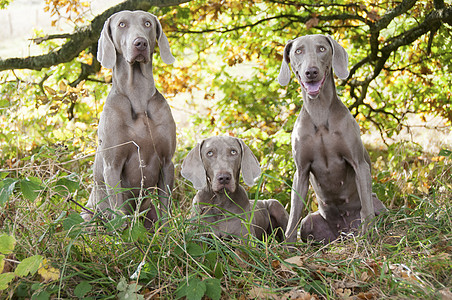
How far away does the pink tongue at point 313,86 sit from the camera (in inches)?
147

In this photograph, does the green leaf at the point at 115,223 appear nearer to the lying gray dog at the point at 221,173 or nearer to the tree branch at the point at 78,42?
the lying gray dog at the point at 221,173

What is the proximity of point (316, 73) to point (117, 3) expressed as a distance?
2.73 metres

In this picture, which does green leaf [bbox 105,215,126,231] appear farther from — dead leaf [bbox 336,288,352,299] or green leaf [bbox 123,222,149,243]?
dead leaf [bbox 336,288,352,299]

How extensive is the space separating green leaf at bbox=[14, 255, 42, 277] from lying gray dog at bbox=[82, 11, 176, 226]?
1.28m

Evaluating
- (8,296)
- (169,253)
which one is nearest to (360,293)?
(169,253)

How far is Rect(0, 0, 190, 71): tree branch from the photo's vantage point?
5426 millimetres

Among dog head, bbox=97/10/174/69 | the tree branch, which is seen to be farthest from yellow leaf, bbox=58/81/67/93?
the tree branch

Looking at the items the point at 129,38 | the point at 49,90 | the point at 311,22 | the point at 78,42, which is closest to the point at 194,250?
the point at 129,38

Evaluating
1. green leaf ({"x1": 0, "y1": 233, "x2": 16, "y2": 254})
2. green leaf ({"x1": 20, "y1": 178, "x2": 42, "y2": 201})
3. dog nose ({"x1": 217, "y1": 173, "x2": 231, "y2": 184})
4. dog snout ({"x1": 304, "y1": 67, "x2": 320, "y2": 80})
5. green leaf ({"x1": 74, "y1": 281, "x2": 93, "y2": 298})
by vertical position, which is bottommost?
green leaf ({"x1": 74, "y1": 281, "x2": 93, "y2": 298})

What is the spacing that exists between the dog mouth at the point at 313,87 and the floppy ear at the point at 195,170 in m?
0.84

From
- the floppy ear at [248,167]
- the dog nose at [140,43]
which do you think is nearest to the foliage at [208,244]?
the floppy ear at [248,167]

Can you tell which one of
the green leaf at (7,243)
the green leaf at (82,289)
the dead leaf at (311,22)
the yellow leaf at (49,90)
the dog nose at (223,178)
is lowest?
the green leaf at (82,289)

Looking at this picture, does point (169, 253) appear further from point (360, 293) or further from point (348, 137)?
point (348, 137)

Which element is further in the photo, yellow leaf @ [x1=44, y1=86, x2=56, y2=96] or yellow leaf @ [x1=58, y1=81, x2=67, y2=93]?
yellow leaf @ [x1=58, y1=81, x2=67, y2=93]
